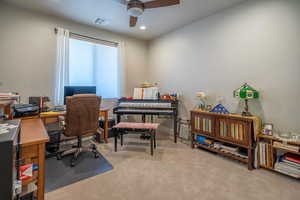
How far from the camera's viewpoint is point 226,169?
6.88ft

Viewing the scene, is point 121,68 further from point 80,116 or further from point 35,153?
point 35,153

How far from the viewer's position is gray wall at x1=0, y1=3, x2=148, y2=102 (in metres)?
2.50

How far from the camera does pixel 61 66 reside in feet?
9.75

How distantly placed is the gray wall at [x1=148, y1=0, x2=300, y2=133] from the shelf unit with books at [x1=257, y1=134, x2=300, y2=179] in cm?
31

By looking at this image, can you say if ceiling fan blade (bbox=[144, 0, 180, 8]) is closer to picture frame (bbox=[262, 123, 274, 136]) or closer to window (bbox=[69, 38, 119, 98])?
window (bbox=[69, 38, 119, 98])

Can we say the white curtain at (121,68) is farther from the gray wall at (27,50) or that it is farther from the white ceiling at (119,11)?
the gray wall at (27,50)

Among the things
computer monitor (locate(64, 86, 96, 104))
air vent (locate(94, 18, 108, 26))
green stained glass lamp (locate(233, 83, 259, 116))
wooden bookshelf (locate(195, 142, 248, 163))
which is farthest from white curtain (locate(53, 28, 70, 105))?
green stained glass lamp (locate(233, 83, 259, 116))

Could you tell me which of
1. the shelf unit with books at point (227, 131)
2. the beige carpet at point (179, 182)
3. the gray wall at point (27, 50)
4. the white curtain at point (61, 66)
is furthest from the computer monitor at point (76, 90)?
the shelf unit with books at point (227, 131)

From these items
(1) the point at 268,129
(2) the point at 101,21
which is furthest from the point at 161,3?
(1) the point at 268,129

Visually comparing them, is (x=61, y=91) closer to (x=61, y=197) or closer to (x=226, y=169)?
(x=61, y=197)

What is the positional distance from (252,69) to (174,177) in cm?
214

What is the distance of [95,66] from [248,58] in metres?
3.30

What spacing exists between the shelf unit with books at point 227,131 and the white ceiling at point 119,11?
6.45 ft

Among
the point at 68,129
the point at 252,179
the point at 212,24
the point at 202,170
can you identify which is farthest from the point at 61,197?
the point at 212,24
